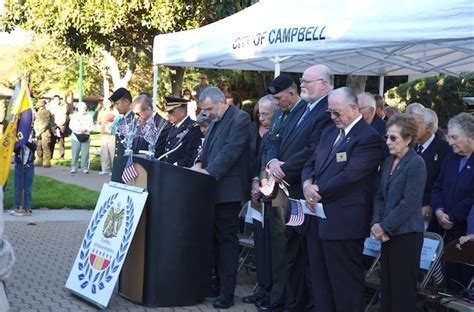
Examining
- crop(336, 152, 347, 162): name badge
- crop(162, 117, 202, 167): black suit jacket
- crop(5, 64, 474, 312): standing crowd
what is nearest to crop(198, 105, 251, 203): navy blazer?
crop(5, 64, 474, 312): standing crowd

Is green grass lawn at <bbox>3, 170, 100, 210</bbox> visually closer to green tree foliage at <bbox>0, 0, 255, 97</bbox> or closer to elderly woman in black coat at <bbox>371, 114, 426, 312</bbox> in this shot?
green tree foliage at <bbox>0, 0, 255, 97</bbox>

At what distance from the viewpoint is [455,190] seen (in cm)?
654

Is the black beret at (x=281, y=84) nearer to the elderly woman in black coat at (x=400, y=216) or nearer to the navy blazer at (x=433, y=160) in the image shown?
the elderly woman in black coat at (x=400, y=216)

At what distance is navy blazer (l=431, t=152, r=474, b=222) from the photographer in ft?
21.2

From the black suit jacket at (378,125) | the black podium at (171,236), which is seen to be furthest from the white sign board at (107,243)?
the black suit jacket at (378,125)

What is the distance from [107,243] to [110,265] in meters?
0.28

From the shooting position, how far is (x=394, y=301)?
19.3 ft

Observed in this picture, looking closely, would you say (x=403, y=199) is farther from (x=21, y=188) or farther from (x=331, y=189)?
(x=21, y=188)

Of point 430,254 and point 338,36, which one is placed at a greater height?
point 338,36

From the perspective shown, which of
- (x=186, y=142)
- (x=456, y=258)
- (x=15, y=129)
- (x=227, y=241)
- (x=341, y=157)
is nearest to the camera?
(x=341, y=157)

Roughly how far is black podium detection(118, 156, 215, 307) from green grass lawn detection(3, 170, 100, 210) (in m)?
7.47

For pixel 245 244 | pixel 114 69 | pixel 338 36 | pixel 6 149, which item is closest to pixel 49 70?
pixel 114 69

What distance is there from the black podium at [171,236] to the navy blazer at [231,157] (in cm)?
13

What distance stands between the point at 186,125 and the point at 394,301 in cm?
351
